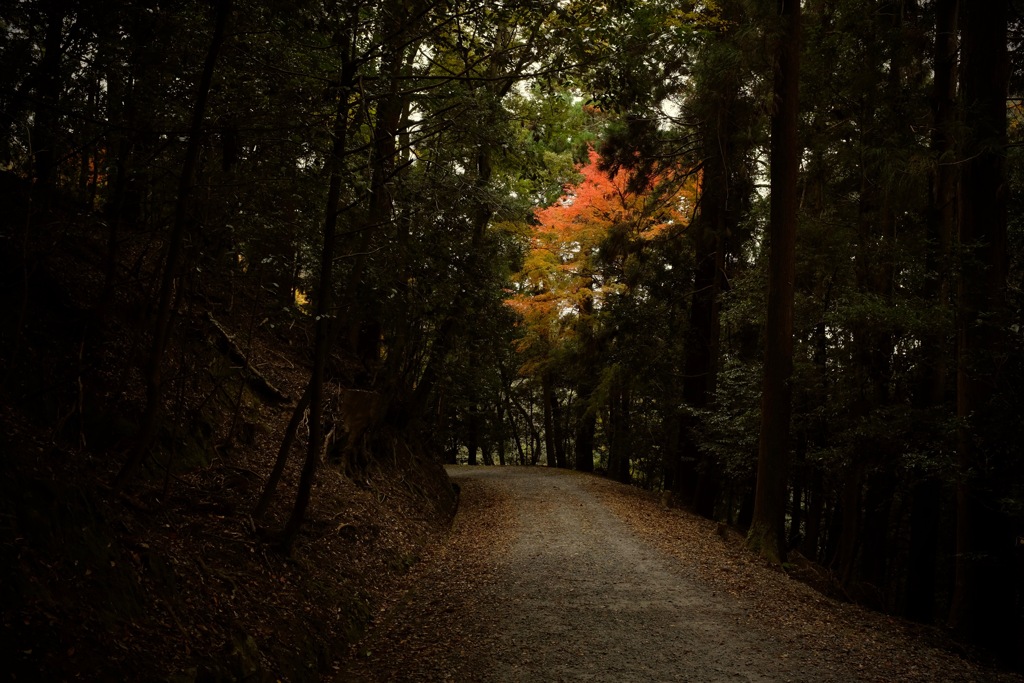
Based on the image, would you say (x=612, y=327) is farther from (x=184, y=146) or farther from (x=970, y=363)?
(x=184, y=146)

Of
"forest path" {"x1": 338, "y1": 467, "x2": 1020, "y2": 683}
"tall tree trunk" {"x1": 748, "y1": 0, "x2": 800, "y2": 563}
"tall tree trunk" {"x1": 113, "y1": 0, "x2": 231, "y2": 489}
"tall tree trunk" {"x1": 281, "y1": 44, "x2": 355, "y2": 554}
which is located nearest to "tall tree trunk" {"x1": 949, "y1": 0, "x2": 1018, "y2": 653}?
"forest path" {"x1": 338, "y1": 467, "x2": 1020, "y2": 683}

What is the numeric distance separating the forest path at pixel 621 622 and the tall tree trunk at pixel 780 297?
126 cm

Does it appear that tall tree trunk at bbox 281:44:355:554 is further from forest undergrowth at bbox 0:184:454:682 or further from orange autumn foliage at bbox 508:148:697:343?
orange autumn foliage at bbox 508:148:697:343

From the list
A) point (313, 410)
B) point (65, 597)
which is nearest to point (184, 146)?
point (313, 410)

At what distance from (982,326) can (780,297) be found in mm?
3266

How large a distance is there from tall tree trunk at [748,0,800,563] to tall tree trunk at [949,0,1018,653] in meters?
2.53

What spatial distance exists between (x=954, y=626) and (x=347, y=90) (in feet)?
32.1

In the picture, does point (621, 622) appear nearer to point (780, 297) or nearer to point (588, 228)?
point (780, 297)

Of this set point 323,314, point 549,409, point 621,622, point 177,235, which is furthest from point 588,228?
point 177,235

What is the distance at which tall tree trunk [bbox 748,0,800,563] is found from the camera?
33.3 feet

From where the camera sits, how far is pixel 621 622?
6.46 m

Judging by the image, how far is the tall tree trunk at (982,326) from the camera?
7.17m

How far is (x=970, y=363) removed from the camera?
23.3ft

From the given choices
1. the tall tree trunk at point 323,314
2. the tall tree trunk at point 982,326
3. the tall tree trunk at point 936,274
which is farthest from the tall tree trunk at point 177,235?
the tall tree trunk at point 936,274
